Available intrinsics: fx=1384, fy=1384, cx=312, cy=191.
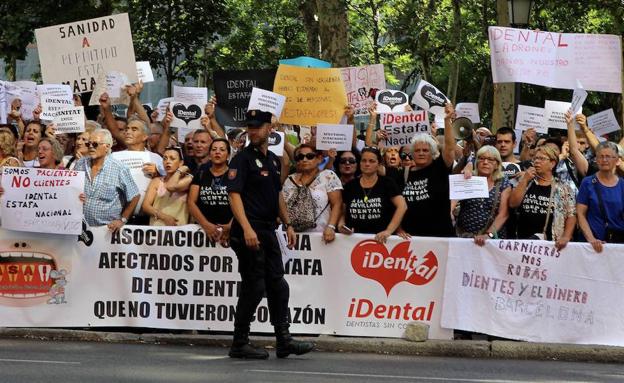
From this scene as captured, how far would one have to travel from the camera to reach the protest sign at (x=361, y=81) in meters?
15.5

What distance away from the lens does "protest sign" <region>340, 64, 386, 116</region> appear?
15523mm

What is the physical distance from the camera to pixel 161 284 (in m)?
12.9

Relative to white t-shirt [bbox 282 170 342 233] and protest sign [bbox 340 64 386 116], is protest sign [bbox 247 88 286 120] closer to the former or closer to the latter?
white t-shirt [bbox 282 170 342 233]

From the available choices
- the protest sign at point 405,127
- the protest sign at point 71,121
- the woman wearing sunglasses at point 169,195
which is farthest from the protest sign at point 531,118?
the protest sign at point 71,121

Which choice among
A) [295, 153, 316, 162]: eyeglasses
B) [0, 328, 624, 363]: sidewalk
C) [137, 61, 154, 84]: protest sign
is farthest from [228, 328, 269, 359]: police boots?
[137, 61, 154, 84]: protest sign

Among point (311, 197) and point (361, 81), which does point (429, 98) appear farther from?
point (311, 197)

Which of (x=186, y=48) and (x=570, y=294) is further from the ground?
(x=186, y=48)

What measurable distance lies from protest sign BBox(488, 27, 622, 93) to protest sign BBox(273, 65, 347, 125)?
5.53 feet

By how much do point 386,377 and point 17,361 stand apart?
2.82 m

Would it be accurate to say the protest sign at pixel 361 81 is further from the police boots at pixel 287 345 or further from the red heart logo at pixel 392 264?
the police boots at pixel 287 345

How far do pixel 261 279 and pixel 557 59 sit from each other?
4617mm

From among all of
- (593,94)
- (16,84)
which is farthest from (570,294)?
(593,94)

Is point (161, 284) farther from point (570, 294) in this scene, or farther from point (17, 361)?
point (570, 294)

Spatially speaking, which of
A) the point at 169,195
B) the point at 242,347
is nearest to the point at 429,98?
the point at 169,195
